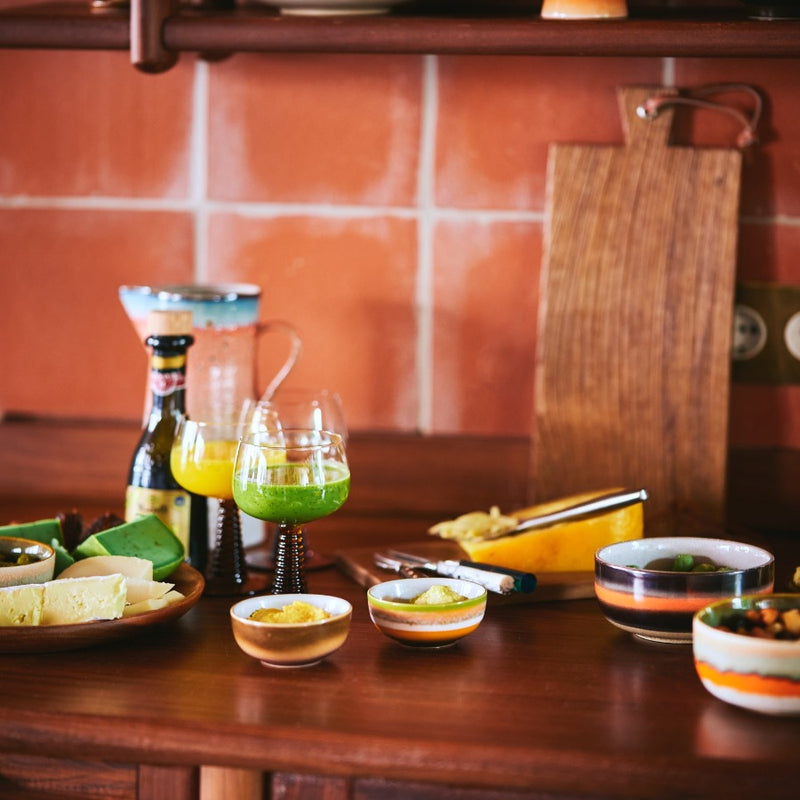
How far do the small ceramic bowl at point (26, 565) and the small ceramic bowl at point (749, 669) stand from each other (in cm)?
65

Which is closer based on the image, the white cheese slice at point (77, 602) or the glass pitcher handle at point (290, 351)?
the white cheese slice at point (77, 602)

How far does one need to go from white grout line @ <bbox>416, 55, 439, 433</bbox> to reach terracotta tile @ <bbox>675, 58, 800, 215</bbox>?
342 mm

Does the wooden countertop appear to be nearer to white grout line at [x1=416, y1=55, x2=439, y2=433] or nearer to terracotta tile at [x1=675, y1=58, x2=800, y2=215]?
white grout line at [x1=416, y1=55, x2=439, y2=433]

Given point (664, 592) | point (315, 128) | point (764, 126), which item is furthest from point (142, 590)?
point (764, 126)

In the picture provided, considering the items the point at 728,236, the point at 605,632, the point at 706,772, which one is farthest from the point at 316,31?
the point at 706,772

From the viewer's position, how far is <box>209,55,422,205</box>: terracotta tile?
1708 mm

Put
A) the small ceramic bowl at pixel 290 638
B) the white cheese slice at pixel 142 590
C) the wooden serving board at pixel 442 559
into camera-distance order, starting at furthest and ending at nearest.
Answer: the wooden serving board at pixel 442 559 < the white cheese slice at pixel 142 590 < the small ceramic bowl at pixel 290 638

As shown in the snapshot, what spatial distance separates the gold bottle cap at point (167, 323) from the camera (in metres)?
1.43

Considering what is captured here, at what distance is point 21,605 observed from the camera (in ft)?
3.83

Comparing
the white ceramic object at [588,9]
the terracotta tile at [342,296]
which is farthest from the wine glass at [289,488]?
the white ceramic object at [588,9]

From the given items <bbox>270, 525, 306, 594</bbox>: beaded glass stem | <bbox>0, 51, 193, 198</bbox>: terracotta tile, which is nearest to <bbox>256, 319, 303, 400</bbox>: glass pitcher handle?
<bbox>0, 51, 193, 198</bbox>: terracotta tile

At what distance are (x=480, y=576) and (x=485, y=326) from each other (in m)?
0.51

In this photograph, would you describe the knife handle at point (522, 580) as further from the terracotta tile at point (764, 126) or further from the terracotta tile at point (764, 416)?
the terracotta tile at point (764, 126)

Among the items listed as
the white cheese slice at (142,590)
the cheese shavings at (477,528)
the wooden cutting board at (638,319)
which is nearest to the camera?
the white cheese slice at (142,590)
